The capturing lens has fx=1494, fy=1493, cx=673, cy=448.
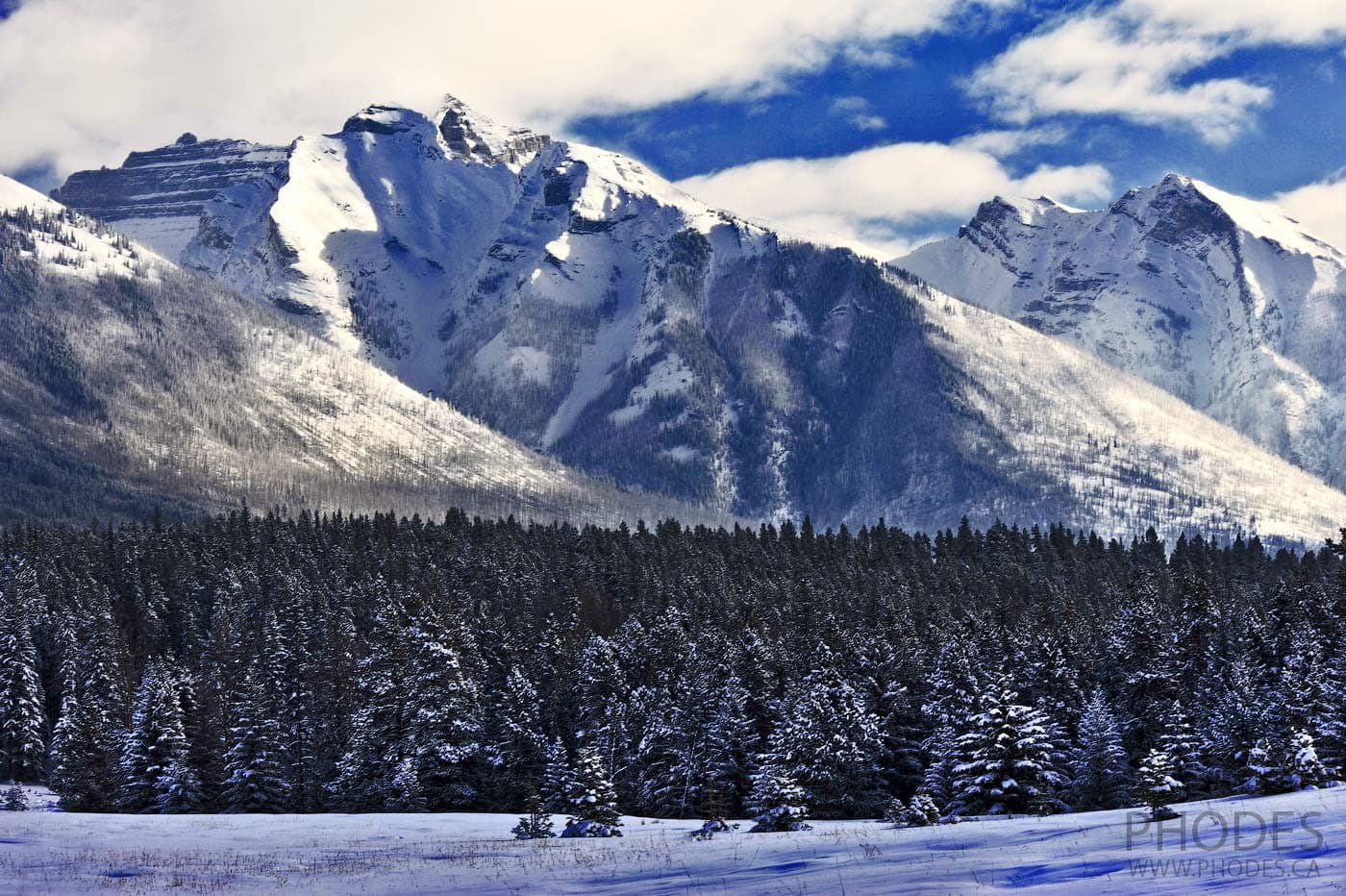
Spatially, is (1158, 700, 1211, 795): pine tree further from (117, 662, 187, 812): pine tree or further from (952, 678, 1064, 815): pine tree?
(117, 662, 187, 812): pine tree

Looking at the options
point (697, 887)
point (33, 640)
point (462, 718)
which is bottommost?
point (697, 887)

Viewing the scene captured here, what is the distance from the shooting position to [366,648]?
12006 centimetres

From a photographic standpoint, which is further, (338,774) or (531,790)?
(338,774)

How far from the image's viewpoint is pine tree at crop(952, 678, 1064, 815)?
6475 centimetres

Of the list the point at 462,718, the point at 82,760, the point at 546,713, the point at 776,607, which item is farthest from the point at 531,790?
the point at 776,607

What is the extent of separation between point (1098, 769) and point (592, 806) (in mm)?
31569

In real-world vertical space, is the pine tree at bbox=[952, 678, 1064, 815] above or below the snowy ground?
above

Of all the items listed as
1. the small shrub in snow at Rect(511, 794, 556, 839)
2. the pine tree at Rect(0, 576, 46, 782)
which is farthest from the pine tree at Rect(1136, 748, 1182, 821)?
the pine tree at Rect(0, 576, 46, 782)

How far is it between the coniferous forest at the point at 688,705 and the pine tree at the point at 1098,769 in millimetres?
191

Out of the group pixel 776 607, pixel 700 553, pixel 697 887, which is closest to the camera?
pixel 697 887

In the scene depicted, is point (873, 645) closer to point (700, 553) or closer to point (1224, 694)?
point (1224, 694)

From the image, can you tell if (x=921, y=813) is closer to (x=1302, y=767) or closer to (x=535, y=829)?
(x=1302, y=767)

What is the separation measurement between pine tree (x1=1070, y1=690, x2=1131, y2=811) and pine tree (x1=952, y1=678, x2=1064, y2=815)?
943cm

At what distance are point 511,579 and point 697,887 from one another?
130 metres
